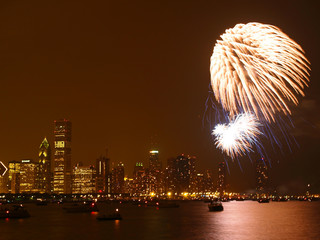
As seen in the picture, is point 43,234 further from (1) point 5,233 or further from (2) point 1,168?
(2) point 1,168

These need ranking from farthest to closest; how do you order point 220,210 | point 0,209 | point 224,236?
point 220,210 → point 0,209 → point 224,236

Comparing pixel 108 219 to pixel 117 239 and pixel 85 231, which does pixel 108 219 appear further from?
pixel 117 239

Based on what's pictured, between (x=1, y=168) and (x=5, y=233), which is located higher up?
(x=1, y=168)

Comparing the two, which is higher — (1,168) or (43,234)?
(1,168)

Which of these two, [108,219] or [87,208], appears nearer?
[108,219]

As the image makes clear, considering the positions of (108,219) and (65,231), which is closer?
(65,231)

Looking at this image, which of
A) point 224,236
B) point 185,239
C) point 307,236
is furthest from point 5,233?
point 307,236

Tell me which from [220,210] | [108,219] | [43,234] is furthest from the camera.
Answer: [220,210]

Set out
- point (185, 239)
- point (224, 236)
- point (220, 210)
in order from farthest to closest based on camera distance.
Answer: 1. point (220, 210)
2. point (224, 236)
3. point (185, 239)

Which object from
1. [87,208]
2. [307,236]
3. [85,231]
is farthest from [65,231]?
[87,208]
